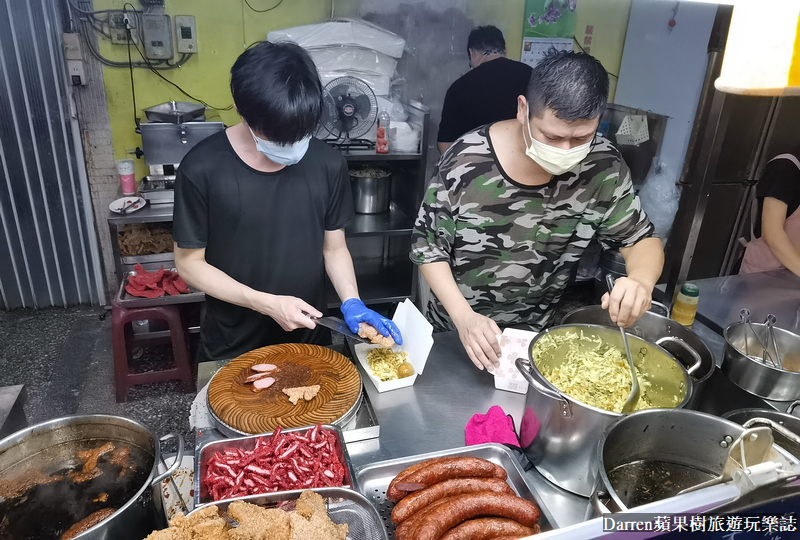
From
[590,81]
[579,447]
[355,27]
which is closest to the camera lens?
[579,447]

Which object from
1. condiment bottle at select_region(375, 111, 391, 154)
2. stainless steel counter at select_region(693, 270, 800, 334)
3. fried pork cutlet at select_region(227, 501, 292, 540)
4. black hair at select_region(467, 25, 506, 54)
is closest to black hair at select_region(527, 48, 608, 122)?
stainless steel counter at select_region(693, 270, 800, 334)

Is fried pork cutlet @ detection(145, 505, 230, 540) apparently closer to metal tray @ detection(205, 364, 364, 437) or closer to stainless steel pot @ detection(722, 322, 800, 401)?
metal tray @ detection(205, 364, 364, 437)

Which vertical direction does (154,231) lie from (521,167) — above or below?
below

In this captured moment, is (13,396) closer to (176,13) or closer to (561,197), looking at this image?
(561,197)

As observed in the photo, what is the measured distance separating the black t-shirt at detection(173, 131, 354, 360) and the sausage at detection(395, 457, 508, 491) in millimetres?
1155

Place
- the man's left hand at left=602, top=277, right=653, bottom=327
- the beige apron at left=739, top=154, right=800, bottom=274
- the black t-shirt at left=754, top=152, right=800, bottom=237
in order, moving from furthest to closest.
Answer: the beige apron at left=739, top=154, right=800, bottom=274 < the black t-shirt at left=754, top=152, right=800, bottom=237 < the man's left hand at left=602, top=277, right=653, bottom=327

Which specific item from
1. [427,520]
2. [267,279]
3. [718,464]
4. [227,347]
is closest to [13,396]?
[227,347]

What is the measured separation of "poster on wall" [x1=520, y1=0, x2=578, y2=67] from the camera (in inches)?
196

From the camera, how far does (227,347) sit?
235 cm

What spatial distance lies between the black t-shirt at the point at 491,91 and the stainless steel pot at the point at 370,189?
2.76 ft

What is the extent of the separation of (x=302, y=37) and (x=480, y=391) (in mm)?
3473

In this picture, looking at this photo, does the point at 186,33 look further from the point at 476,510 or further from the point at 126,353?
the point at 476,510

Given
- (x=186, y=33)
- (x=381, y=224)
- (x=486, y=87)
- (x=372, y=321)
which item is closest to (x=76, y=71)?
(x=186, y=33)

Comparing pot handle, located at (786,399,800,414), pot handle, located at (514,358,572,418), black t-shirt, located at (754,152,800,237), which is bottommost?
pot handle, located at (786,399,800,414)
